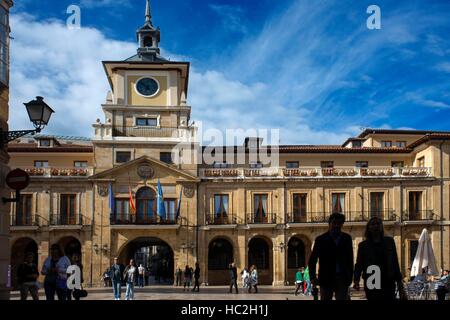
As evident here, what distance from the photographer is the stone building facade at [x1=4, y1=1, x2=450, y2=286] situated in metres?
40.3

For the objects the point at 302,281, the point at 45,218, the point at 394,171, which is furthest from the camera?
the point at 394,171

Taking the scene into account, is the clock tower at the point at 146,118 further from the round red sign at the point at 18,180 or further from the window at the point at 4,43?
the round red sign at the point at 18,180

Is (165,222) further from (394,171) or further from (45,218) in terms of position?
(394,171)

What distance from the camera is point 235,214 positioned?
4147 centimetres

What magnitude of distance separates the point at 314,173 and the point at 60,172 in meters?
18.5

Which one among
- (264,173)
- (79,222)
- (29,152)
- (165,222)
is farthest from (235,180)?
(29,152)

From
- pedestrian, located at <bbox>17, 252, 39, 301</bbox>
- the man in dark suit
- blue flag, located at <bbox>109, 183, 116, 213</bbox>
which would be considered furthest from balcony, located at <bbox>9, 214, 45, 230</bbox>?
the man in dark suit

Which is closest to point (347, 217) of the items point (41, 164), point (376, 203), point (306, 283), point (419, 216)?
point (376, 203)

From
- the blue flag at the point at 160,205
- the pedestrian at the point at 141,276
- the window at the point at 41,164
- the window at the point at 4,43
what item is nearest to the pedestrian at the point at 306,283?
the pedestrian at the point at 141,276

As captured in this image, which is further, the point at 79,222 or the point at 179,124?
the point at 179,124

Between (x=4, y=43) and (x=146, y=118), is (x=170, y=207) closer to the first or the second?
(x=146, y=118)

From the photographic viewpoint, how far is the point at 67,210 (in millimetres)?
40531

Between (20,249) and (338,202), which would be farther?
(338,202)

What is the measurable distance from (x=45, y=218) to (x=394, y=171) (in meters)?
25.8
